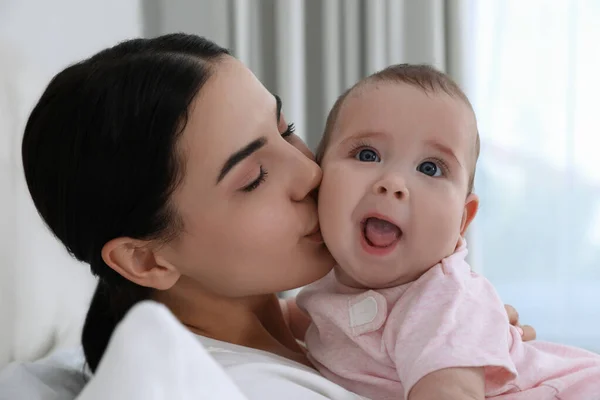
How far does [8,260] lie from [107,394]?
2.27 feet

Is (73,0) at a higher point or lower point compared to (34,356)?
higher

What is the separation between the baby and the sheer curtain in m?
1.35

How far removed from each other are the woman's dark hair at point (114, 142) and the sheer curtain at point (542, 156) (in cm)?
157

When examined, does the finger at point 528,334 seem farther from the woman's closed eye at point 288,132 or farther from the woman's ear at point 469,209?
the woman's closed eye at point 288,132

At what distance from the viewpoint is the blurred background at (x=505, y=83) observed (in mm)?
2322

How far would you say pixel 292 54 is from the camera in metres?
2.41

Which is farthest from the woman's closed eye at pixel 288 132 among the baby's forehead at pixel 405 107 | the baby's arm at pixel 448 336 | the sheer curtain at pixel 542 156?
the sheer curtain at pixel 542 156

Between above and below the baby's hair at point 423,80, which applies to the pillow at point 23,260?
below

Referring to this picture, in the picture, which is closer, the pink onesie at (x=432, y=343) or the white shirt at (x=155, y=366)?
the white shirt at (x=155, y=366)

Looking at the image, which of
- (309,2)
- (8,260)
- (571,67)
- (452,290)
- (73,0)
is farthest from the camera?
(309,2)

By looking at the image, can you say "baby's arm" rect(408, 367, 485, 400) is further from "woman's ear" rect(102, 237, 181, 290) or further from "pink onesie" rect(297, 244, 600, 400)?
"woman's ear" rect(102, 237, 181, 290)

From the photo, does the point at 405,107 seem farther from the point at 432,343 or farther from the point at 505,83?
the point at 505,83

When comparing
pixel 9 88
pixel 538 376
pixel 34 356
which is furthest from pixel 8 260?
pixel 538 376

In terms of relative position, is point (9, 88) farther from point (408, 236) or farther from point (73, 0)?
point (408, 236)
